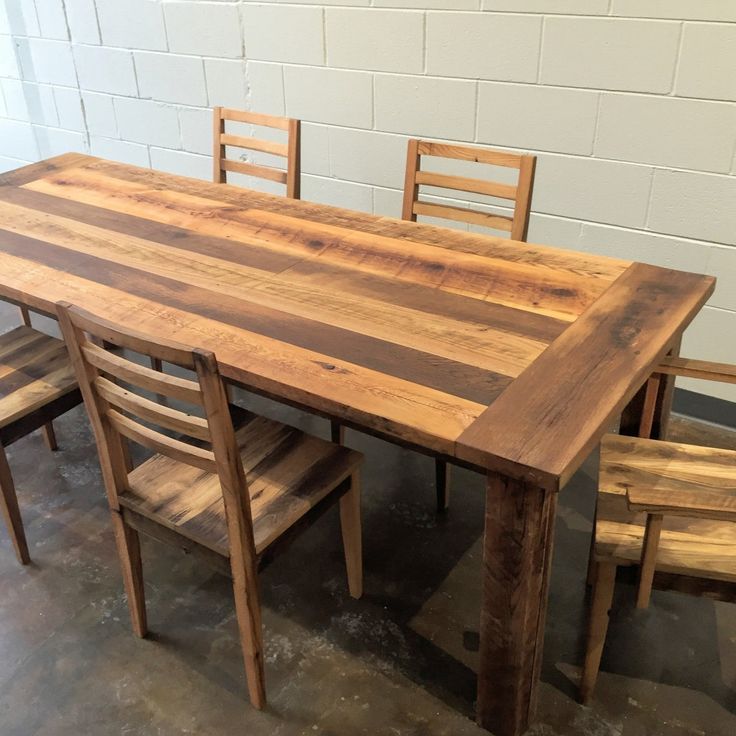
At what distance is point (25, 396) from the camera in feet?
6.44

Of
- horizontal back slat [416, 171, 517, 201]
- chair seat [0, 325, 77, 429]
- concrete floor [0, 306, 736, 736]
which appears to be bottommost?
concrete floor [0, 306, 736, 736]

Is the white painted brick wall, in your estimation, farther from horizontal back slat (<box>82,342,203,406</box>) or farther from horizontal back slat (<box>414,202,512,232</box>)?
horizontal back slat (<box>82,342,203,406</box>)

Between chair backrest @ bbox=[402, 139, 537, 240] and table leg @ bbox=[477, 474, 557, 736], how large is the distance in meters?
1.02

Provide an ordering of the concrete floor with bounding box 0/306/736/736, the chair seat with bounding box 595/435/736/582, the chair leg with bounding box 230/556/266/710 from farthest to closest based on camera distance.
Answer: the concrete floor with bounding box 0/306/736/736, the chair leg with bounding box 230/556/266/710, the chair seat with bounding box 595/435/736/582

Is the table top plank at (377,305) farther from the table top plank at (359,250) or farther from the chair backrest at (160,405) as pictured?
the chair backrest at (160,405)

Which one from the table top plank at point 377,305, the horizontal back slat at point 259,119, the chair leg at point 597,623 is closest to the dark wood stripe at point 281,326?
the table top plank at point 377,305

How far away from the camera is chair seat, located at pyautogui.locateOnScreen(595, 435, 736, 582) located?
1.41 meters

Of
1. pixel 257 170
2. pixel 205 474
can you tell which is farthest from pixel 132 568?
pixel 257 170

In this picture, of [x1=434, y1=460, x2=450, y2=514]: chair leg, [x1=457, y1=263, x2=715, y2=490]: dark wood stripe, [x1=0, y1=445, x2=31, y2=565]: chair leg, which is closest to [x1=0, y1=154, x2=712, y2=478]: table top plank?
[x1=457, y1=263, x2=715, y2=490]: dark wood stripe

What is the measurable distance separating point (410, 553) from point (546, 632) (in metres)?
0.41

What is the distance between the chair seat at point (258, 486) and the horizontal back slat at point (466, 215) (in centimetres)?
81

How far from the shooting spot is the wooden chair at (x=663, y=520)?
4.01 ft

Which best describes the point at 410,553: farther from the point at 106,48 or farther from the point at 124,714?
the point at 106,48

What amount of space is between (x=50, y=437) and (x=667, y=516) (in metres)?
1.88
